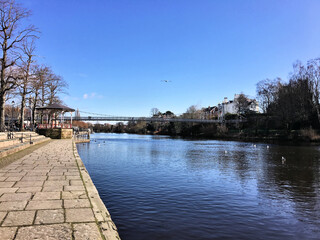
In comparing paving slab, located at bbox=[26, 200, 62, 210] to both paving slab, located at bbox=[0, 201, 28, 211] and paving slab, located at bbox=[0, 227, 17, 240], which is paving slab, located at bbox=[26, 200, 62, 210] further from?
paving slab, located at bbox=[0, 227, 17, 240]

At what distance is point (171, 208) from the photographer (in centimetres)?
660

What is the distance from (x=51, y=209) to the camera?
4270 mm

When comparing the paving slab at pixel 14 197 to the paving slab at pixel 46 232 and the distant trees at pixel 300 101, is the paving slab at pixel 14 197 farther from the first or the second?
the distant trees at pixel 300 101

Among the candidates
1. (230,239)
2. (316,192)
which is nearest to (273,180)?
(316,192)

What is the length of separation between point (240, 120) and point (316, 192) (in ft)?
215

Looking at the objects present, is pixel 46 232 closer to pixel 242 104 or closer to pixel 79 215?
pixel 79 215

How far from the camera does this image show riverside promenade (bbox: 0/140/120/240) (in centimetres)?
335

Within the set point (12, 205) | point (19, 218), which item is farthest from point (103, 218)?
point (12, 205)

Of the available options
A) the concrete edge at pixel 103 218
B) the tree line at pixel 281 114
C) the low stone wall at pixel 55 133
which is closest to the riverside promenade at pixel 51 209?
the concrete edge at pixel 103 218

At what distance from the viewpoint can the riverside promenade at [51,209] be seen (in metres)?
3.35

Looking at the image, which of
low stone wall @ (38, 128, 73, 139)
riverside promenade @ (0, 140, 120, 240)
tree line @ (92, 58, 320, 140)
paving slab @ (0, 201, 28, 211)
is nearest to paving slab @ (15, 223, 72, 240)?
riverside promenade @ (0, 140, 120, 240)

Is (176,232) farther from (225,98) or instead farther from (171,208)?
(225,98)

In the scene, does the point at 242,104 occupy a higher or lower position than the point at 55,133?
higher

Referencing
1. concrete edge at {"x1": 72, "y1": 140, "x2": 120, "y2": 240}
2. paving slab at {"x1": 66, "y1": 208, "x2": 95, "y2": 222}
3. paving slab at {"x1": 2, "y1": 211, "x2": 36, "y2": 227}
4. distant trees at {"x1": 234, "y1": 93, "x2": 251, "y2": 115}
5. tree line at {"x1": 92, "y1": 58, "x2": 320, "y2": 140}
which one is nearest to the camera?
concrete edge at {"x1": 72, "y1": 140, "x2": 120, "y2": 240}
